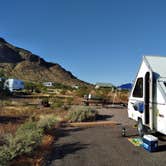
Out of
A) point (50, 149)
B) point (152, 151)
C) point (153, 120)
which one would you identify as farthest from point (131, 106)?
point (50, 149)

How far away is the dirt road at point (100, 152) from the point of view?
599 cm

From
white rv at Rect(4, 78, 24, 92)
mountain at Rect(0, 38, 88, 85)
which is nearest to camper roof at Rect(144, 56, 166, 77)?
white rv at Rect(4, 78, 24, 92)

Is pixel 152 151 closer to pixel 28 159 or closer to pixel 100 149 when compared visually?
pixel 100 149

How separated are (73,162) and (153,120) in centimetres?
300

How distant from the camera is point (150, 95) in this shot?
7.52m

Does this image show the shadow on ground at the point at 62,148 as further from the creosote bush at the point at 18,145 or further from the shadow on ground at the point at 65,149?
the creosote bush at the point at 18,145

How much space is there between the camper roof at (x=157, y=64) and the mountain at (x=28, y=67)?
95191 mm

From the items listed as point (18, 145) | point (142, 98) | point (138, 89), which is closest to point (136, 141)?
point (142, 98)

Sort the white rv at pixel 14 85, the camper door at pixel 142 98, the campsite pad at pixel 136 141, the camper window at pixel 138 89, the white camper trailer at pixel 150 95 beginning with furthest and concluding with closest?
1. the white rv at pixel 14 85
2. the camper window at pixel 138 89
3. the camper door at pixel 142 98
4. the campsite pad at pixel 136 141
5. the white camper trailer at pixel 150 95

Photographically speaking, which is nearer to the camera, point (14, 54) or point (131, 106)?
point (131, 106)

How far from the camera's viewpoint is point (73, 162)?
6016 millimetres

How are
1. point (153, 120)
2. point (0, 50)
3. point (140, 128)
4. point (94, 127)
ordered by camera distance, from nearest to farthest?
point (153, 120) → point (140, 128) → point (94, 127) → point (0, 50)

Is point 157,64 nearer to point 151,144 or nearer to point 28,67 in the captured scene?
point 151,144

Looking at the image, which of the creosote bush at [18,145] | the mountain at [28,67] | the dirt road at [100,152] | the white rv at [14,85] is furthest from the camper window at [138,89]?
the mountain at [28,67]
